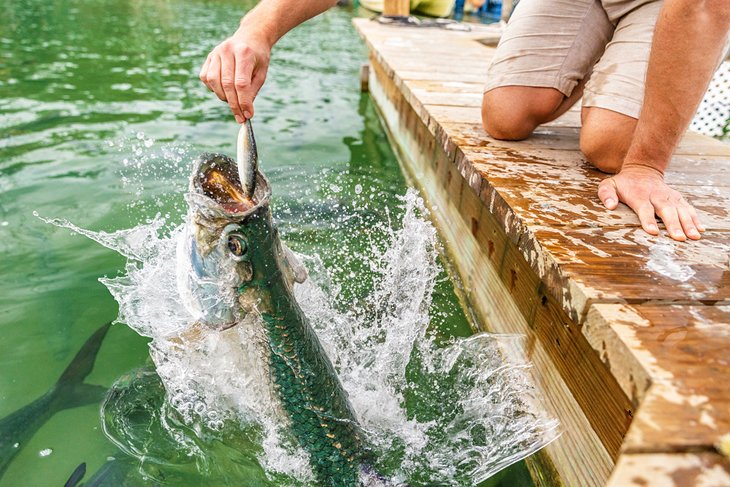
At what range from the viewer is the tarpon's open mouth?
67.2 inches

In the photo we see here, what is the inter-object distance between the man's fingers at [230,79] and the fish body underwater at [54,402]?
1.63 m

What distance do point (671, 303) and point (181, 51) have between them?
10.6 m

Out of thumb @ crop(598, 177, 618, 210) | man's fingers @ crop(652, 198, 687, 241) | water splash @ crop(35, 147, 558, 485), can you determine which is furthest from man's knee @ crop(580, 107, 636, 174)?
water splash @ crop(35, 147, 558, 485)

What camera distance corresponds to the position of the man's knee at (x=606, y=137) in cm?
243

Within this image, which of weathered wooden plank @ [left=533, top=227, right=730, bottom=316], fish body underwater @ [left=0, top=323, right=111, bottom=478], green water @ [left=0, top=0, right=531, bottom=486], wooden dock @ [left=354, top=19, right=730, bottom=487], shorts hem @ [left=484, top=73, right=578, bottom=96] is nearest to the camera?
wooden dock @ [left=354, top=19, right=730, bottom=487]

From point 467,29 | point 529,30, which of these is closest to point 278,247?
point 529,30

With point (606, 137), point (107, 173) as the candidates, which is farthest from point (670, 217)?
point (107, 173)

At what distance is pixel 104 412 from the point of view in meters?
2.36

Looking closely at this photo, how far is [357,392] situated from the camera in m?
2.44

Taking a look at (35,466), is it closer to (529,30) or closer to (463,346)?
(463,346)

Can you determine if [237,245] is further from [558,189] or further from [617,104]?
[617,104]

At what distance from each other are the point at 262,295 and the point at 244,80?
699 mm

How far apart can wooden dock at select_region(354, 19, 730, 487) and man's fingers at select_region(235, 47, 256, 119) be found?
1.09 meters

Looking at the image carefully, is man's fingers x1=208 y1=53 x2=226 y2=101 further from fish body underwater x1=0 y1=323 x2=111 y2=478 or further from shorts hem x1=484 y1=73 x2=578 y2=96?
shorts hem x1=484 y1=73 x2=578 y2=96
